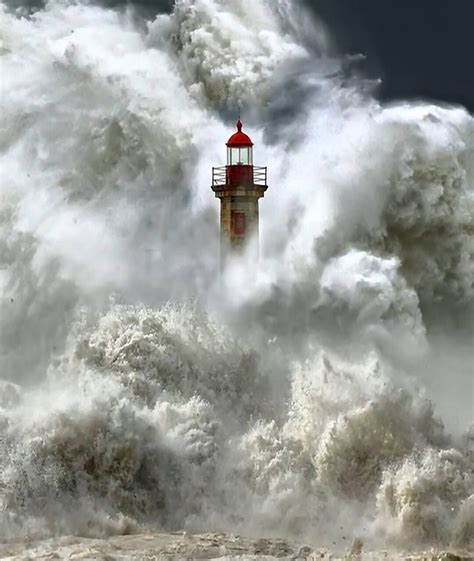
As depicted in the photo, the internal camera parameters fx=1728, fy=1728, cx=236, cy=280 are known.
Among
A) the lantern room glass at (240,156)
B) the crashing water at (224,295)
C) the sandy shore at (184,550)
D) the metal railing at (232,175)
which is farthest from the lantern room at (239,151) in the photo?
the sandy shore at (184,550)

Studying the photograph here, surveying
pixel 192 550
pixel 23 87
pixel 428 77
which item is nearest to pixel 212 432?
pixel 192 550

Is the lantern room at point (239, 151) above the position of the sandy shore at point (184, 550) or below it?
above

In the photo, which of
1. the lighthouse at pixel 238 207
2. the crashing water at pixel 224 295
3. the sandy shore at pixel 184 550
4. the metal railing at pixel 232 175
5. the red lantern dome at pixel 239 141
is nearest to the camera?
the sandy shore at pixel 184 550

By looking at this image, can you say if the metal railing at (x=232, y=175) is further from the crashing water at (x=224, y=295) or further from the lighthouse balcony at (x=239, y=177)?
the crashing water at (x=224, y=295)

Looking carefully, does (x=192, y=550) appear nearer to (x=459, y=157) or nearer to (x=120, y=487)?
(x=120, y=487)

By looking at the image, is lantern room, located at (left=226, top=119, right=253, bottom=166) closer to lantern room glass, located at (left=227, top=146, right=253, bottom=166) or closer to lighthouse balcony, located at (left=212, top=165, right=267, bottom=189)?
lantern room glass, located at (left=227, top=146, right=253, bottom=166)

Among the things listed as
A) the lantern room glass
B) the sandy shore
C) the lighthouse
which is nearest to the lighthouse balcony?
the lighthouse
